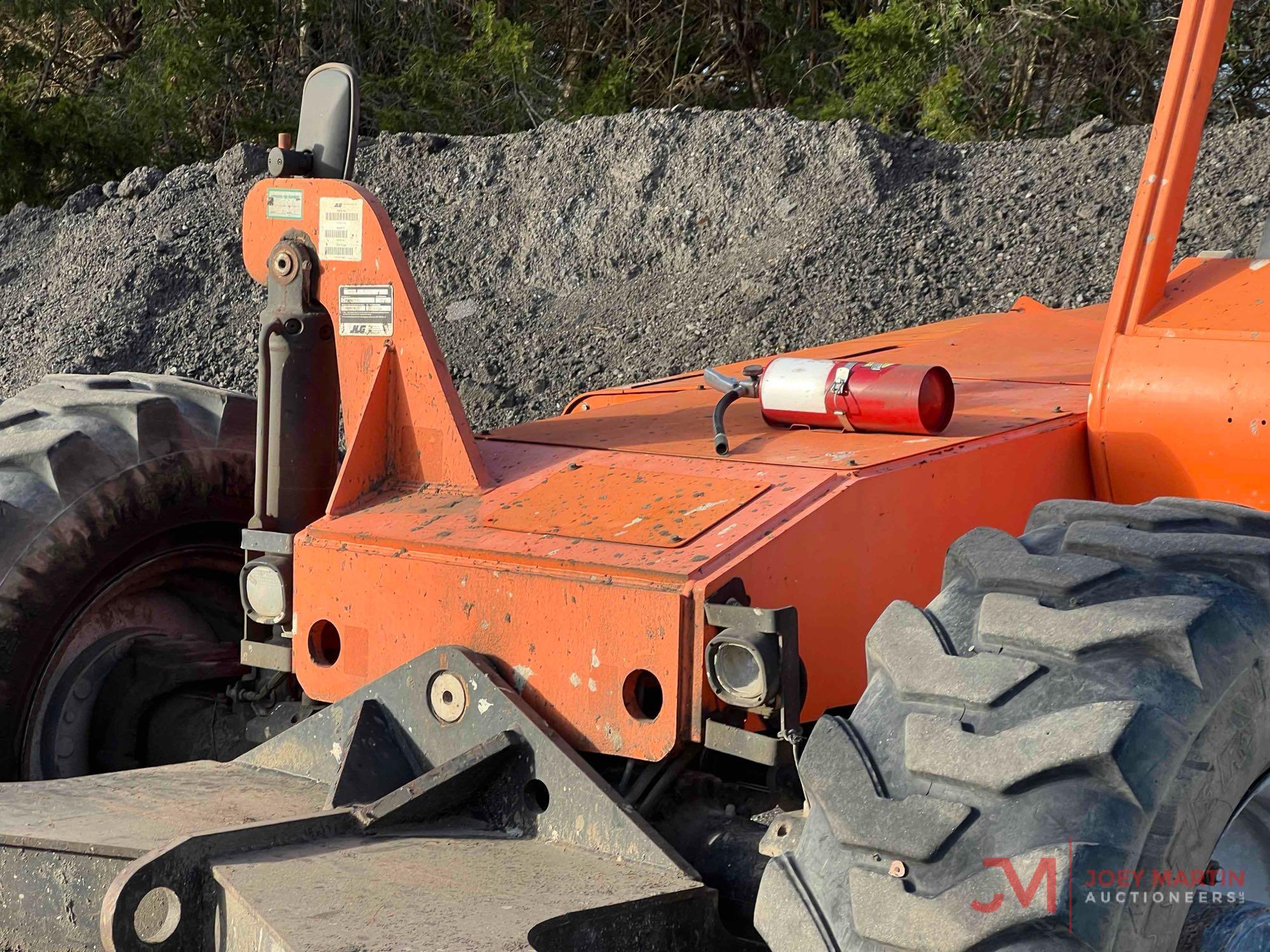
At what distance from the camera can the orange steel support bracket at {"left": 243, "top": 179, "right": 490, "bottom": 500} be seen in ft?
9.87

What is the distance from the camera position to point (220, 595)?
390cm

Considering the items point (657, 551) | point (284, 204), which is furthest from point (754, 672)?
point (284, 204)

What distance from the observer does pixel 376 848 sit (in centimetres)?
247

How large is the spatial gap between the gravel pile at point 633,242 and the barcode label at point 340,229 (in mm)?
4847

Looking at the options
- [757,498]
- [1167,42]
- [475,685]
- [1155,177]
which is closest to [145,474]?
[475,685]

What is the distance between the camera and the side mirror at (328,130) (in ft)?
10.3

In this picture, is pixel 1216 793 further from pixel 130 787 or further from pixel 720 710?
pixel 130 787

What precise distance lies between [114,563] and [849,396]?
1.80 metres

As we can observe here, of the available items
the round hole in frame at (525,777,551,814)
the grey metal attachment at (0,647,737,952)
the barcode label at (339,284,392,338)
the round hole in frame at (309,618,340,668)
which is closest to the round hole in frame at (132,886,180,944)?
the grey metal attachment at (0,647,737,952)

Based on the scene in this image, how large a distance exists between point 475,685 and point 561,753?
22cm

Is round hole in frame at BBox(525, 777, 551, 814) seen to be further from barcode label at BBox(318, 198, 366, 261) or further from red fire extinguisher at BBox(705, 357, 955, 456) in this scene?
barcode label at BBox(318, 198, 366, 261)

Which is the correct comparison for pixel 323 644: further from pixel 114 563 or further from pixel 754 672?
pixel 754 672

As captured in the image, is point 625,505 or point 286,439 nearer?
point 625,505

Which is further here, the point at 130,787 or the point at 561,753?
the point at 130,787
